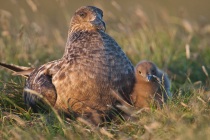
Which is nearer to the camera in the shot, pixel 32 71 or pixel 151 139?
pixel 151 139

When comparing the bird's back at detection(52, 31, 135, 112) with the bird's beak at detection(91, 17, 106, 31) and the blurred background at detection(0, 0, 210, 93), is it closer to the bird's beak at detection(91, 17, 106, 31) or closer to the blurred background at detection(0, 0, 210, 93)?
the bird's beak at detection(91, 17, 106, 31)

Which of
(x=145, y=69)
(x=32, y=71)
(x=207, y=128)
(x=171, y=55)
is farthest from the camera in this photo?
(x=171, y=55)

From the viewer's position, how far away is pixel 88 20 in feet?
19.3

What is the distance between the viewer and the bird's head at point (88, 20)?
5.79 meters

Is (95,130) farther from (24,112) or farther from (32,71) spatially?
(32,71)

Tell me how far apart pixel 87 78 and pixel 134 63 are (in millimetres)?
2334

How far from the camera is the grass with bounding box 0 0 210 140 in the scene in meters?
4.41

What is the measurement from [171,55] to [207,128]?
3.79 meters

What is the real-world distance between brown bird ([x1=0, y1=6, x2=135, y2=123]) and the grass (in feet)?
0.70

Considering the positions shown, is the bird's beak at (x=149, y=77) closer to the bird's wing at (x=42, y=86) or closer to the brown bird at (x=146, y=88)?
the brown bird at (x=146, y=88)

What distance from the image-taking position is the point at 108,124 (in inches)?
209

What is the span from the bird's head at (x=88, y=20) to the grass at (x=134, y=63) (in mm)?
870

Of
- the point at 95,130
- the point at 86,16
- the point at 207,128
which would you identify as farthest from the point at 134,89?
the point at 207,128

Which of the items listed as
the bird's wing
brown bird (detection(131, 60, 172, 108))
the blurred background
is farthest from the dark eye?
the blurred background
